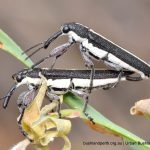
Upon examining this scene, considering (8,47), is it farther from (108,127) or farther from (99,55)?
(108,127)

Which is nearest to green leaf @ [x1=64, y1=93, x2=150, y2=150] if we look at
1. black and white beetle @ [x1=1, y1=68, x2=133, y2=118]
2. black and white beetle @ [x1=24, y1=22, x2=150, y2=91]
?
black and white beetle @ [x1=1, y1=68, x2=133, y2=118]

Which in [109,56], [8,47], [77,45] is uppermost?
[8,47]

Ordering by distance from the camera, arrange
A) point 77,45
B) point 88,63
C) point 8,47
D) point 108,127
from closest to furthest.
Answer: point 108,127 < point 8,47 < point 88,63 < point 77,45

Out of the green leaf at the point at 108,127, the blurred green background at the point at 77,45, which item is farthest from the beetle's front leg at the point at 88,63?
the blurred green background at the point at 77,45

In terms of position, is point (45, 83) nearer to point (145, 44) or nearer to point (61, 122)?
point (61, 122)

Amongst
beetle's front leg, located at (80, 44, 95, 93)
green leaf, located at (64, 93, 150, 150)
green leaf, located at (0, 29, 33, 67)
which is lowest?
green leaf, located at (64, 93, 150, 150)

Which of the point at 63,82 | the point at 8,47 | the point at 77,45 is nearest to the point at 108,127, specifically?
the point at 63,82

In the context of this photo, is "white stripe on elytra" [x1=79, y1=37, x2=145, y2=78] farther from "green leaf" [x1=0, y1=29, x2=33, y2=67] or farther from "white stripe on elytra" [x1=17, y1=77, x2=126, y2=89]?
"green leaf" [x1=0, y1=29, x2=33, y2=67]

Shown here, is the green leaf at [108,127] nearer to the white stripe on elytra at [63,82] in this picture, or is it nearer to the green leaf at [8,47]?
the white stripe on elytra at [63,82]

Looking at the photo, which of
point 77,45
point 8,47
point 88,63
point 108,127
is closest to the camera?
point 108,127
